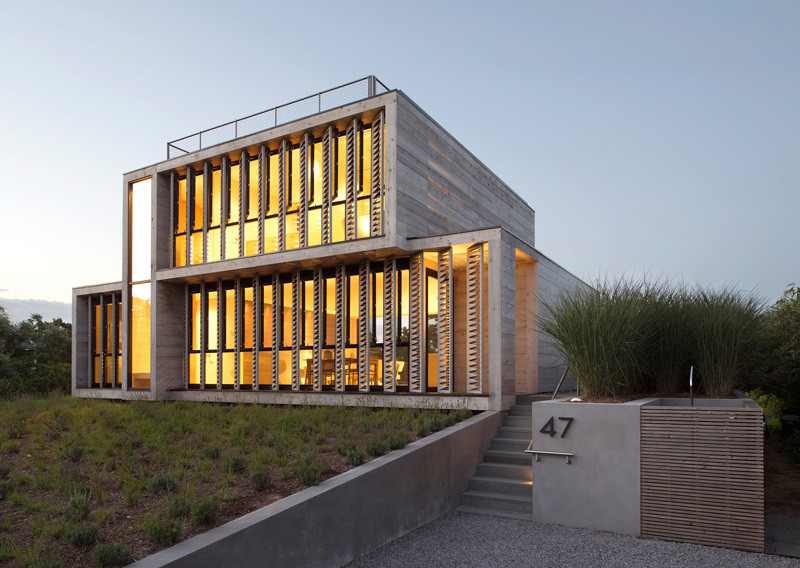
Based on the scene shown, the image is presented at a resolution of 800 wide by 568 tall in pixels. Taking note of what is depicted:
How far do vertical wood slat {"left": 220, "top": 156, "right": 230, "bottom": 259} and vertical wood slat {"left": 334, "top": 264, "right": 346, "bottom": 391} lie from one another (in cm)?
282

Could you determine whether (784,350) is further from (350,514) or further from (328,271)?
(328,271)

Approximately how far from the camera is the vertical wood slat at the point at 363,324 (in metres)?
10.0

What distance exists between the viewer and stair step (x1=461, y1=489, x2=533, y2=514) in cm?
617

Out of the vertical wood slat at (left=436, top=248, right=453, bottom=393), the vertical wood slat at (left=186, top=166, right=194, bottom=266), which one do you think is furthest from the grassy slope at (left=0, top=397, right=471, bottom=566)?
the vertical wood slat at (left=186, top=166, right=194, bottom=266)

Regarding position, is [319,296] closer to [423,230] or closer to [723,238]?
[423,230]

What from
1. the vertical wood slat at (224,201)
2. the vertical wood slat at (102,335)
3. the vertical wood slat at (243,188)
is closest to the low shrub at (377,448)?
the vertical wood slat at (243,188)

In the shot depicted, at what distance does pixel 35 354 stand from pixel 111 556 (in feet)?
96.7

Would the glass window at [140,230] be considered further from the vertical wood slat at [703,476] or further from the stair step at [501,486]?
the vertical wood slat at [703,476]

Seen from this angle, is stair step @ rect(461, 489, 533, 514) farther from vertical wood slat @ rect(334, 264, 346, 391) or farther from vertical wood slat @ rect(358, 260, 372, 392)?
vertical wood slat @ rect(334, 264, 346, 391)

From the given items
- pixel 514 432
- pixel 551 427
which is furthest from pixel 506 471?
pixel 551 427

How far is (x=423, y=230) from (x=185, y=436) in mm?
5250

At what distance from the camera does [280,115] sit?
1133 cm

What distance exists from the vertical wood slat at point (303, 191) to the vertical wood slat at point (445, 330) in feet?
9.56

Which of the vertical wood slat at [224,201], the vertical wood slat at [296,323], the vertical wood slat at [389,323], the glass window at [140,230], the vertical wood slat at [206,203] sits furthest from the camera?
the glass window at [140,230]
